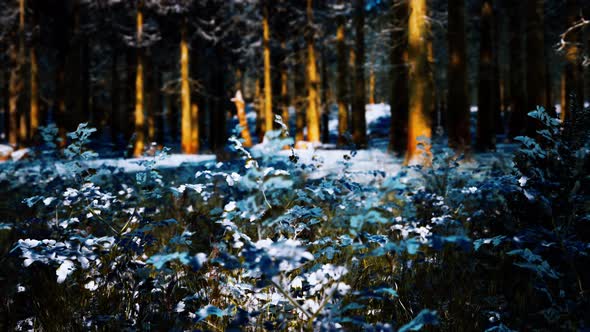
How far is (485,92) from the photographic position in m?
12.0

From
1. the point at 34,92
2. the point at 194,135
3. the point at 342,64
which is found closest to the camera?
the point at 34,92

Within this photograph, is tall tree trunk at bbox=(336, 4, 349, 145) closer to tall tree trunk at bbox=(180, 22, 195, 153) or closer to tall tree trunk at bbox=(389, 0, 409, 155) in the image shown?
tall tree trunk at bbox=(389, 0, 409, 155)

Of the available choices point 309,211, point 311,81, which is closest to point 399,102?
point 311,81

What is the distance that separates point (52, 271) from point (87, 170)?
77 centimetres

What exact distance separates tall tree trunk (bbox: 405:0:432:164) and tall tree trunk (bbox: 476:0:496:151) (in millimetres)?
4673

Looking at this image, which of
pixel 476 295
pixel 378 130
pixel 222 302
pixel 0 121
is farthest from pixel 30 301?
pixel 0 121

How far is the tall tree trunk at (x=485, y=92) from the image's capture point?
1166 cm

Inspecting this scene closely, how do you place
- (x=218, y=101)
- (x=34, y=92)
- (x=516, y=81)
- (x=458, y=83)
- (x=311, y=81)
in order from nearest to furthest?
(x=458, y=83)
(x=516, y=81)
(x=34, y=92)
(x=311, y=81)
(x=218, y=101)

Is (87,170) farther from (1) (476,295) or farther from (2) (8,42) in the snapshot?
(2) (8,42)

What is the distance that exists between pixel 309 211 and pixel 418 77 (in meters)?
6.97

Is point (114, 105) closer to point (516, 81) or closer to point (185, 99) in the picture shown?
point (185, 99)

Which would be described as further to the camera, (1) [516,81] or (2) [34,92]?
(2) [34,92]

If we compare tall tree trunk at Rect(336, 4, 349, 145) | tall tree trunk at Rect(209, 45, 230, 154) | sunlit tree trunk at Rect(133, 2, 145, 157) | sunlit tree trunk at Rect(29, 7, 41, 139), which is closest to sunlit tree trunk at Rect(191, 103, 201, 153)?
sunlit tree trunk at Rect(133, 2, 145, 157)

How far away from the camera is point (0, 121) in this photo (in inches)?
1483
